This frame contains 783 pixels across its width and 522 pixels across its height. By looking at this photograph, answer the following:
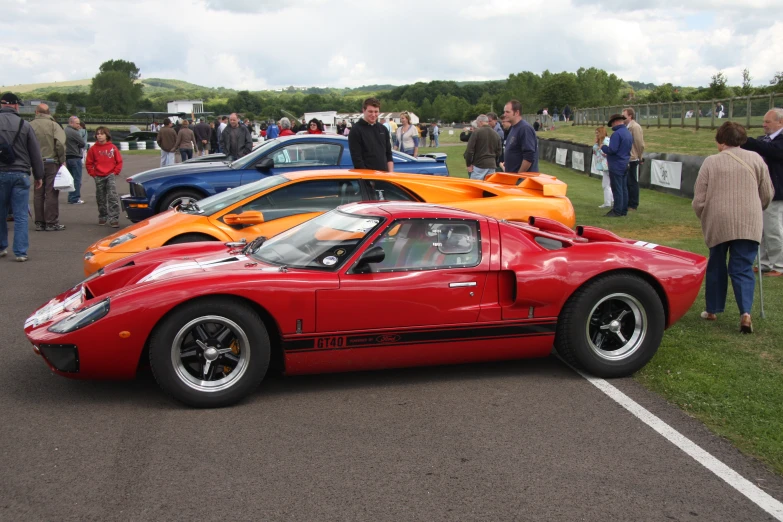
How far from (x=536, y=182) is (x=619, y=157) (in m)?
5.17

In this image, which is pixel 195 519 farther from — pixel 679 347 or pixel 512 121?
pixel 512 121

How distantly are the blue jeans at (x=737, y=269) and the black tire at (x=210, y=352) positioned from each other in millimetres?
3904

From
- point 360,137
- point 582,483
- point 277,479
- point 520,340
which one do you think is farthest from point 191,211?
point 582,483

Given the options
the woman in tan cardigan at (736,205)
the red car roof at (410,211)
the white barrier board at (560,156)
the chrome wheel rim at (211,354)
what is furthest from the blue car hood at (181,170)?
the white barrier board at (560,156)

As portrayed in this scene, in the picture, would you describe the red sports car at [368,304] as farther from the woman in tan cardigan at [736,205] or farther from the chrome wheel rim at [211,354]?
the woman in tan cardigan at [736,205]

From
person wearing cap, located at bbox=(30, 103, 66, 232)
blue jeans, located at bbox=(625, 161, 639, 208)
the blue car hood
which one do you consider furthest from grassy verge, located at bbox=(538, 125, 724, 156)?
person wearing cap, located at bbox=(30, 103, 66, 232)

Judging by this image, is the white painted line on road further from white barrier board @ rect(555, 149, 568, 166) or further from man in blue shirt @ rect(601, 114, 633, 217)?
white barrier board @ rect(555, 149, 568, 166)

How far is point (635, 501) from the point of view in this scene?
3246 millimetres

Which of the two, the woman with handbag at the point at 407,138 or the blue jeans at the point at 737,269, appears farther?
the woman with handbag at the point at 407,138

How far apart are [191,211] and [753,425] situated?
17.8 ft

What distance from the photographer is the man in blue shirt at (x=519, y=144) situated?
32.7ft

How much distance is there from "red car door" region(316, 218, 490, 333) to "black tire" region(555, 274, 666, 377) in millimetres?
682

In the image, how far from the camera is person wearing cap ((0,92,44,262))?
887 cm

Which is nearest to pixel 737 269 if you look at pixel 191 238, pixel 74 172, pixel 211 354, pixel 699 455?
pixel 699 455
